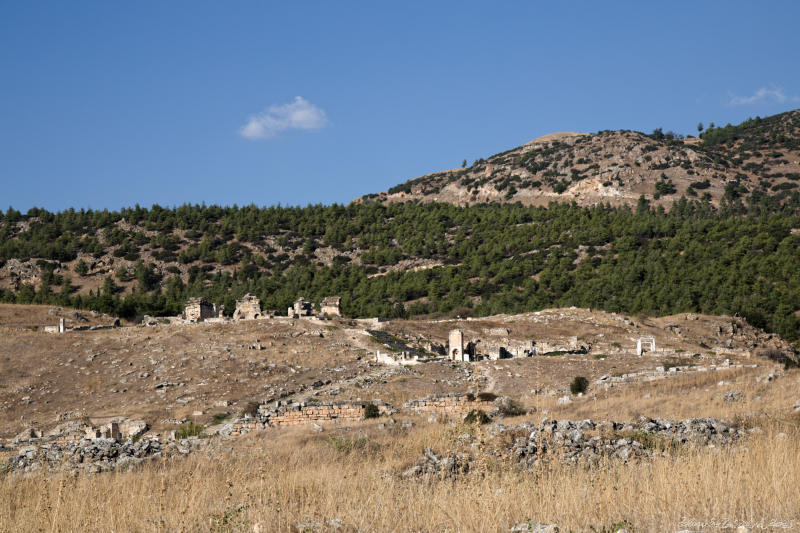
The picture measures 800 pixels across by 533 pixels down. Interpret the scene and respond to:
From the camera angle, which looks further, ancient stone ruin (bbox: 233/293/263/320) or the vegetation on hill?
the vegetation on hill

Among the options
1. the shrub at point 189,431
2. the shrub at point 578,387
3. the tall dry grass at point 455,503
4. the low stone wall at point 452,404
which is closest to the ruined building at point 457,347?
the shrub at point 578,387

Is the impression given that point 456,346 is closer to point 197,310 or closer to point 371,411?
point 371,411

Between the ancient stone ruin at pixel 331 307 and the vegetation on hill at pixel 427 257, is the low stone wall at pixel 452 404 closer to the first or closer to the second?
the ancient stone ruin at pixel 331 307

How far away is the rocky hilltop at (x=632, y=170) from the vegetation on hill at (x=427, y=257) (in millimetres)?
11941

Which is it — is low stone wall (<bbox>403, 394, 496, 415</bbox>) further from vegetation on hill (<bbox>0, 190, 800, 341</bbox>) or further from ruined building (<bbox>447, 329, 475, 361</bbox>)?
vegetation on hill (<bbox>0, 190, 800, 341</bbox>)

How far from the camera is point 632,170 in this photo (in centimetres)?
13125

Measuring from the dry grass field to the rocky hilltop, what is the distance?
97.6 meters

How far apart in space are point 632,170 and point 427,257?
63006mm

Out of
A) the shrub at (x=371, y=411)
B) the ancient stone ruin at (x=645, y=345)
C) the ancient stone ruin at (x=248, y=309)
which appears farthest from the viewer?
the ancient stone ruin at (x=248, y=309)

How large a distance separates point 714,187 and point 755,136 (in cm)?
3941

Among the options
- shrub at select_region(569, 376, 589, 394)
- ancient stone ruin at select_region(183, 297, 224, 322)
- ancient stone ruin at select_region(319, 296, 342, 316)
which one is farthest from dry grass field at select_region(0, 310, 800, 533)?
ancient stone ruin at select_region(319, 296, 342, 316)

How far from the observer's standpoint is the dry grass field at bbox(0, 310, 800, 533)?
5.27 metres

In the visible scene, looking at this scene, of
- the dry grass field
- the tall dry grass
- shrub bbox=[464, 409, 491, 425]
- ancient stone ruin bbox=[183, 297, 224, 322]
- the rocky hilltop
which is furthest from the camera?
the rocky hilltop

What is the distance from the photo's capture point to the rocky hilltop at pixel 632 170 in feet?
400
